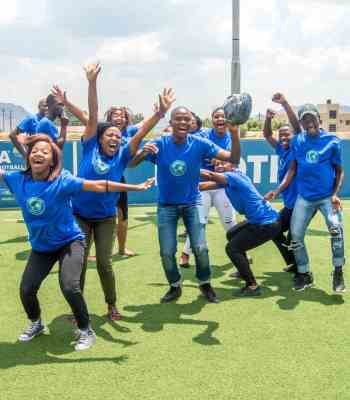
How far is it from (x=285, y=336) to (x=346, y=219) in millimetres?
6768

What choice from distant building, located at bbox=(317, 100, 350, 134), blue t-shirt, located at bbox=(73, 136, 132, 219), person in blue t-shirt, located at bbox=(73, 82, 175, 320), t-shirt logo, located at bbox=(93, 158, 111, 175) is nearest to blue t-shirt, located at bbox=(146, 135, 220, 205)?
person in blue t-shirt, located at bbox=(73, 82, 175, 320)

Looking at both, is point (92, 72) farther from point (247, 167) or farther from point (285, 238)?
point (247, 167)

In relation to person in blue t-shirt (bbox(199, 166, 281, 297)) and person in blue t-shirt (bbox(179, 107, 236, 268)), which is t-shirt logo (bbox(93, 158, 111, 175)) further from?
person in blue t-shirt (bbox(179, 107, 236, 268))

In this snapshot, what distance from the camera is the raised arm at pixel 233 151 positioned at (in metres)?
5.27

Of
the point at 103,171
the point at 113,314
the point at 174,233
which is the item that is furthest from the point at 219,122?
the point at 113,314

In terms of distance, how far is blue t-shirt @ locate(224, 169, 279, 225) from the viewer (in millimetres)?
5895

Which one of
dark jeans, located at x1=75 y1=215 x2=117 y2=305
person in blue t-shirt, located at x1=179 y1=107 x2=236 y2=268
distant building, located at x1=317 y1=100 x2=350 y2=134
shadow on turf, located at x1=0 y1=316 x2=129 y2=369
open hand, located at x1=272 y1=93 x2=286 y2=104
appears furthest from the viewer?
distant building, located at x1=317 y1=100 x2=350 y2=134

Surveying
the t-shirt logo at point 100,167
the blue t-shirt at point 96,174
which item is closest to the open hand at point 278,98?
the blue t-shirt at point 96,174

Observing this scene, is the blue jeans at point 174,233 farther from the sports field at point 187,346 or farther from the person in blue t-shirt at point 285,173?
the person in blue t-shirt at point 285,173

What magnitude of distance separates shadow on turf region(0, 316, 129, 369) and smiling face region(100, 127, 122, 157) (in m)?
1.64

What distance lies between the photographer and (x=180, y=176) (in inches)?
216

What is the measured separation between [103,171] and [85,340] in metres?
1.48

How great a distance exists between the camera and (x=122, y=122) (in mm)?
6785

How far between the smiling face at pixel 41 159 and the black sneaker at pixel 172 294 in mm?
2170
